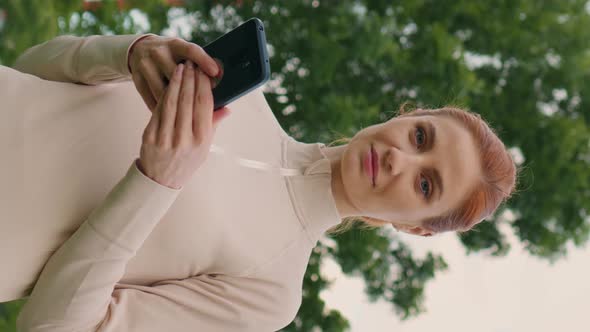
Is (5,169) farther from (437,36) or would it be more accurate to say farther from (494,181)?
(437,36)

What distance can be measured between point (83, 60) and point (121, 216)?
0.32 meters

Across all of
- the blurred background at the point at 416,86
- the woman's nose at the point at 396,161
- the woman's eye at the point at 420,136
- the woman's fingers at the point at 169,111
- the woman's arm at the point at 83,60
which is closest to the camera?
the woman's fingers at the point at 169,111

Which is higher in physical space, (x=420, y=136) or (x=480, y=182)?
(x=420, y=136)

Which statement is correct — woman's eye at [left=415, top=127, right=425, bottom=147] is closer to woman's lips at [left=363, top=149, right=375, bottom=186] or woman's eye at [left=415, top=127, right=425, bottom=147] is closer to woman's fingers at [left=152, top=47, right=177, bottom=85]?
woman's lips at [left=363, top=149, right=375, bottom=186]

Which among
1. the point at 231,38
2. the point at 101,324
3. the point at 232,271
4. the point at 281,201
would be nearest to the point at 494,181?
the point at 281,201

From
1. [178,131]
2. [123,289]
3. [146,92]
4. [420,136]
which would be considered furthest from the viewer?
[420,136]

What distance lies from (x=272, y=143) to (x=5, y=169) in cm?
54

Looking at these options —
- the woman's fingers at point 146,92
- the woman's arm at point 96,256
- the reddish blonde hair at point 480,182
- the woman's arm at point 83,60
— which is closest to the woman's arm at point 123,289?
the woman's arm at point 96,256

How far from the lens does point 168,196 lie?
0.86 metres

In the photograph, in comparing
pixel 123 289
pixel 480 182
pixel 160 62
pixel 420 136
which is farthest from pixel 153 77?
pixel 480 182

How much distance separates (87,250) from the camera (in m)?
0.88

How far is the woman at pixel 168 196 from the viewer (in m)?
0.89

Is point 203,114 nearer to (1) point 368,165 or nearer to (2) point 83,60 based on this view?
(2) point 83,60

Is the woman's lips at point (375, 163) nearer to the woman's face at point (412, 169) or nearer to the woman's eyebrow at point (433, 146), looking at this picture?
the woman's face at point (412, 169)
